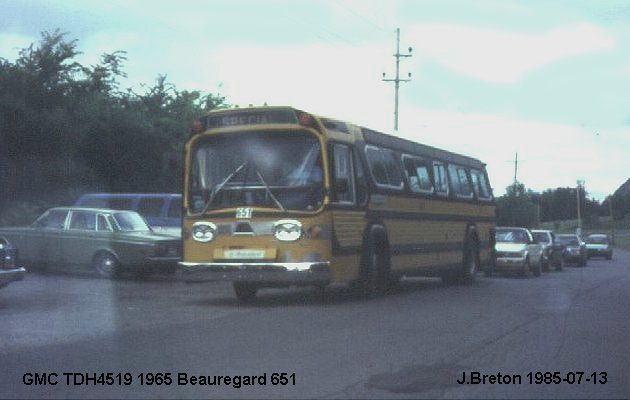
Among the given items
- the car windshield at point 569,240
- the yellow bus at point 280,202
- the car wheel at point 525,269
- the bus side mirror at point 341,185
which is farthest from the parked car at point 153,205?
the car windshield at point 569,240

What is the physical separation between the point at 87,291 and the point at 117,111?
29.8 metres

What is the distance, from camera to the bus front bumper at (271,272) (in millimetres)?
16609

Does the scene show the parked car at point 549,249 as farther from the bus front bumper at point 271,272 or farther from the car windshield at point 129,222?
the bus front bumper at point 271,272

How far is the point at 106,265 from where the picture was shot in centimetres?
2347

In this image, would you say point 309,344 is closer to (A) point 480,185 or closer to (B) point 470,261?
(B) point 470,261

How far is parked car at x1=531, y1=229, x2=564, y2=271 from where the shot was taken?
38000 mm

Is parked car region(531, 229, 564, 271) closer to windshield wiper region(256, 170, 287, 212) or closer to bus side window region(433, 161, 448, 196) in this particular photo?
bus side window region(433, 161, 448, 196)

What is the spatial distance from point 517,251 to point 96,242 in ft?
44.4

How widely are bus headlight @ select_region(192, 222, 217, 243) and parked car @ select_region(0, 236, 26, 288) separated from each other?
2.68 metres

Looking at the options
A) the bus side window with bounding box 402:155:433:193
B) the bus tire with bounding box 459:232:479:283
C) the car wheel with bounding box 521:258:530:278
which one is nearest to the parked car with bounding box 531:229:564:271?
the car wheel with bounding box 521:258:530:278

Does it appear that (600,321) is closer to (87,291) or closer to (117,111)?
(87,291)

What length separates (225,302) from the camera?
18203 millimetres

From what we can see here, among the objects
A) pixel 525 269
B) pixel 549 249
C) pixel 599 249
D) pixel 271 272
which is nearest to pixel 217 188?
pixel 271 272

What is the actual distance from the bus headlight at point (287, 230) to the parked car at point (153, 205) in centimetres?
942
